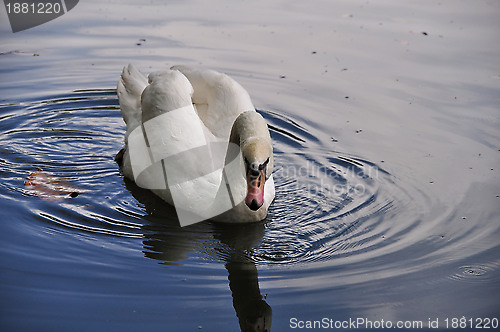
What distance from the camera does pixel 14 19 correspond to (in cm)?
1318

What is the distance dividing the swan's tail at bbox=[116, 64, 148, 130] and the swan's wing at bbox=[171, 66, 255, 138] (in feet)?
2.80

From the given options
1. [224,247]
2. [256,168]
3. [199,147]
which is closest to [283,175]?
[199,147]

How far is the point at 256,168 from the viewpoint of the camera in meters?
6.31

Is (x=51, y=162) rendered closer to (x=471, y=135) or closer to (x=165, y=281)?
(x=165, y=281)

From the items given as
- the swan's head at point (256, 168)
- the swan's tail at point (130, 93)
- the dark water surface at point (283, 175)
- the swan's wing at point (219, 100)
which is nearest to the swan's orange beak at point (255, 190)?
the swan's head at point (256, 168)

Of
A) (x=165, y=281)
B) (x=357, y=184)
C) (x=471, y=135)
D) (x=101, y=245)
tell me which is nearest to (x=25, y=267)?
(x=101, y=245)

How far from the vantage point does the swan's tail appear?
28.2 feet

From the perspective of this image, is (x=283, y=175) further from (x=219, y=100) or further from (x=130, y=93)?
(x=130, y=93)

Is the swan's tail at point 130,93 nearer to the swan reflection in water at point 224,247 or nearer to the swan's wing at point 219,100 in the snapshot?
the swan's wing at point 219,100

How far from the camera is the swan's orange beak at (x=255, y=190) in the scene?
6246mm

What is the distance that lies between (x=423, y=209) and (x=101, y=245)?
332cm

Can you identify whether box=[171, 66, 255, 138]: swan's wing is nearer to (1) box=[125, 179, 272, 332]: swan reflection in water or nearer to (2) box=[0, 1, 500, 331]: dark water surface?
(2) box=[0, 1, 500, 331]: dark water surface

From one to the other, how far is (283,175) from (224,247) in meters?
1.88

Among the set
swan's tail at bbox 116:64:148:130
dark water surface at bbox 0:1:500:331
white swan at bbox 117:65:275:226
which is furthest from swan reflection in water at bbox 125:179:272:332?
swan's tail at bbox 116:64:148:130
